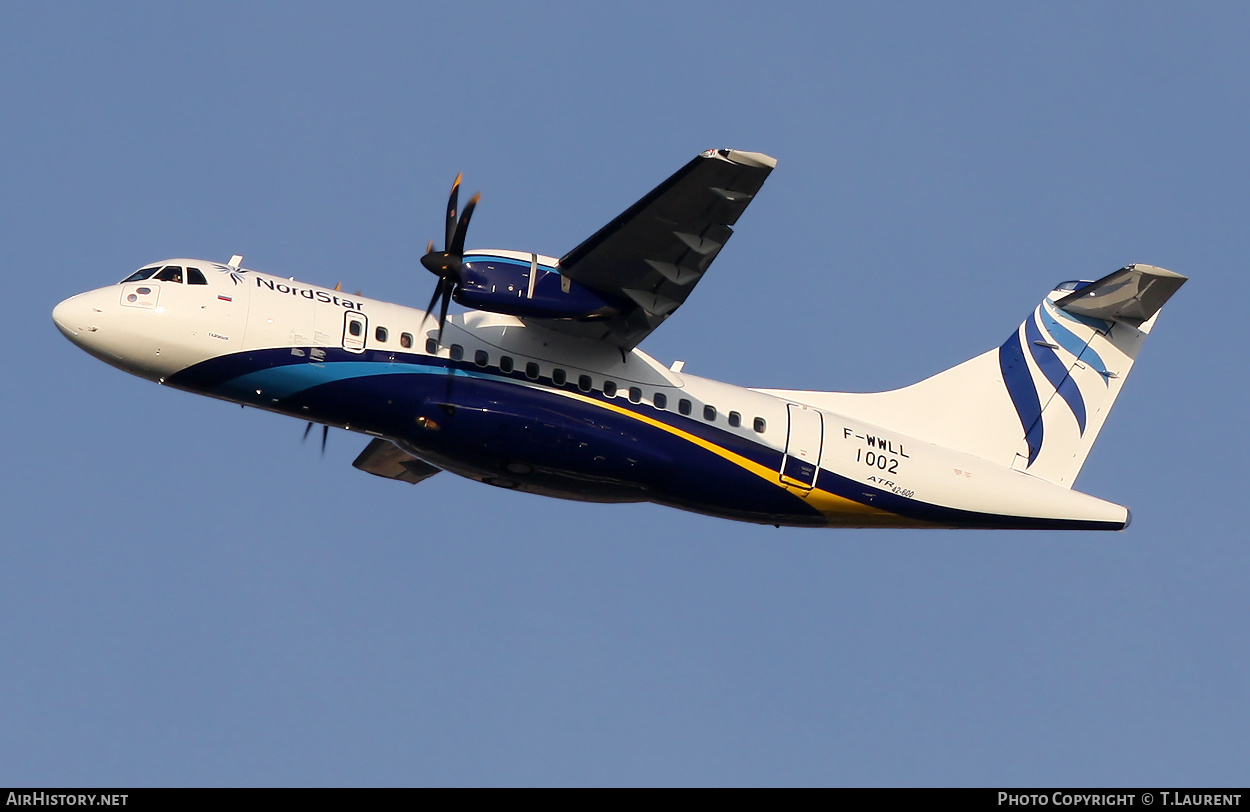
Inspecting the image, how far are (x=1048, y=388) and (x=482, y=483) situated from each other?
1118 centimetres

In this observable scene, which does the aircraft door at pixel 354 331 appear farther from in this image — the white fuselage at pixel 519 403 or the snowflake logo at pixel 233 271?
the snowflake logo at pixel 233 271

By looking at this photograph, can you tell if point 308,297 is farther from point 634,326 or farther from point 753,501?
Answer: point 753,501

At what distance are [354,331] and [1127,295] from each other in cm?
1438

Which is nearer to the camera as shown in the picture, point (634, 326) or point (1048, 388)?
point (634, 326)

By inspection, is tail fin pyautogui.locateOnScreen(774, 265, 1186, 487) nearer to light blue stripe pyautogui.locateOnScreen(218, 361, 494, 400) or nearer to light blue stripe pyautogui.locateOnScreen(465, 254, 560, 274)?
light blue stripe pyautogui.locateOnScreen(465, 254, 560, 274)

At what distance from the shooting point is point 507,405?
21.7m

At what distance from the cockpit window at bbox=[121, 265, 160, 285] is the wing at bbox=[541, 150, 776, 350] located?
6.17 metres

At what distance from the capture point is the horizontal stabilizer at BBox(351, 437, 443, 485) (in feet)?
84.6

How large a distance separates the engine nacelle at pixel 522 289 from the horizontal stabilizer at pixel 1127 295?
10318mm

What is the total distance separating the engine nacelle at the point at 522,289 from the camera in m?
20.7

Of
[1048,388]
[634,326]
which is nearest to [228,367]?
[634,326]

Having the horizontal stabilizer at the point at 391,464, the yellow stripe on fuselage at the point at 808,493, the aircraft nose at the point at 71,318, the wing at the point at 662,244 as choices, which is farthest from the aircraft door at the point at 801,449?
the aircraft nose at the point at 71,318

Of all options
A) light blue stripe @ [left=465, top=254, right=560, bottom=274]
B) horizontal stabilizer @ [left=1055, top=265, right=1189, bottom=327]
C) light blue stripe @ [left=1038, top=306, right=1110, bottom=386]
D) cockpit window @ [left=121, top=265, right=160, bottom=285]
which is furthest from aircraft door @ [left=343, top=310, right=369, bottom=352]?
horizontal stabilizer @ [left=1055, top=265, right=1189, bottom=327]
